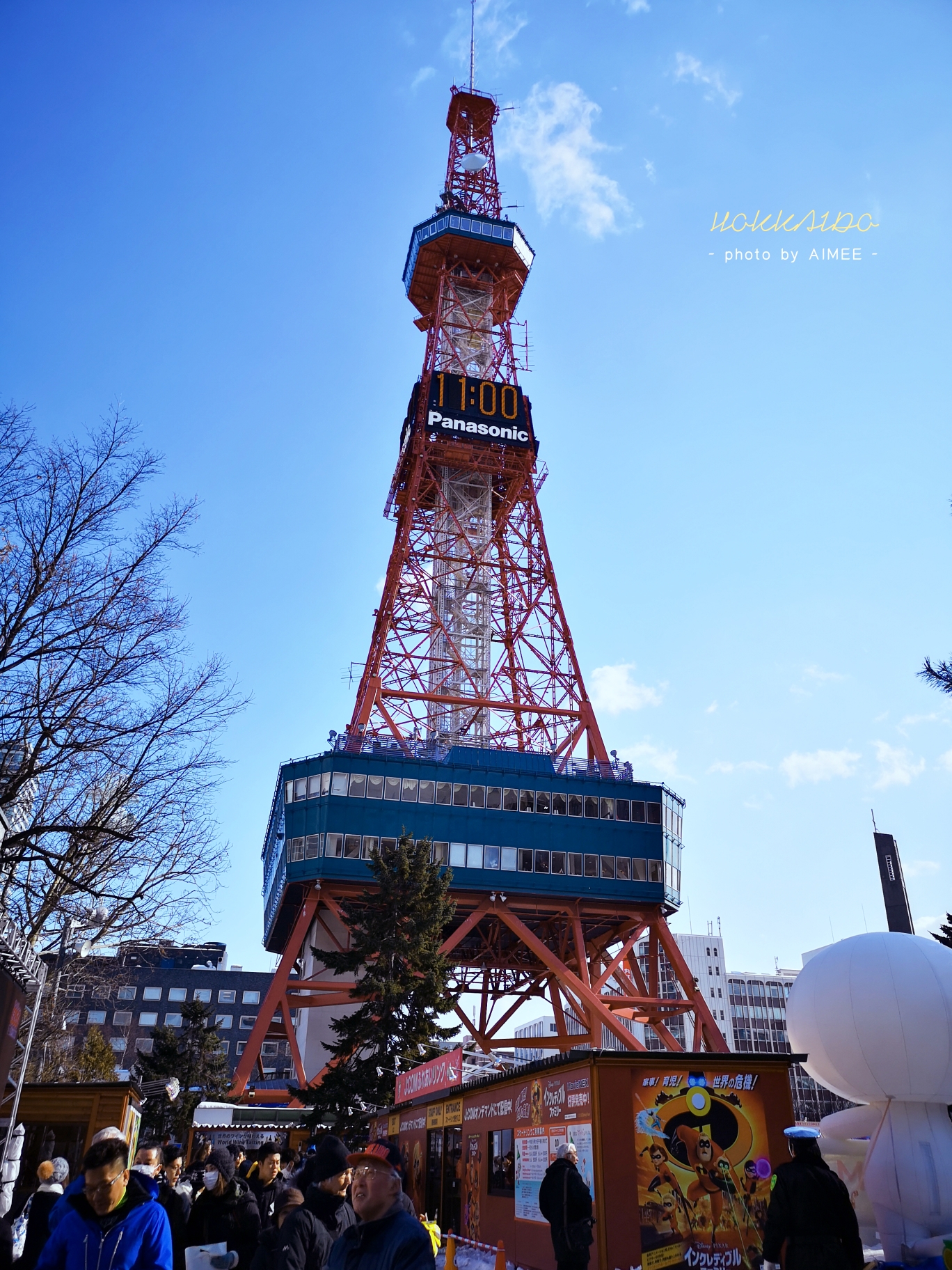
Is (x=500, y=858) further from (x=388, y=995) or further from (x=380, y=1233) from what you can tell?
(x=380, y=1233)

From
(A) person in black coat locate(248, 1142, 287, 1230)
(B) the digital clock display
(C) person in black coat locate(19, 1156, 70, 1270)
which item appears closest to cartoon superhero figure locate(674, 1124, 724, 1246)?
(A) person in black coat locate(248, 1142, 287, 1230)

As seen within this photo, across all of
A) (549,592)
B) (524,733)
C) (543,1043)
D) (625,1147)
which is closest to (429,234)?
(549,592)

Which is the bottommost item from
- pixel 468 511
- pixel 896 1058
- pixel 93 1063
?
pixel 896 1058

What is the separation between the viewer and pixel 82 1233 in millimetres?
4969

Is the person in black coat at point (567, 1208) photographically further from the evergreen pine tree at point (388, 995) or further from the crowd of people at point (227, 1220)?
the evergreen pine tree at point (388, 995)

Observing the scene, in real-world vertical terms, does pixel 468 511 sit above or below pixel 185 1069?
above

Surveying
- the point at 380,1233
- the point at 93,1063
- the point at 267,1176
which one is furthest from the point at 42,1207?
the point at 93,1063

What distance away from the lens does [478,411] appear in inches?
2527

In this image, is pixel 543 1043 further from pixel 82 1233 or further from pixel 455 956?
pixel 82 1233

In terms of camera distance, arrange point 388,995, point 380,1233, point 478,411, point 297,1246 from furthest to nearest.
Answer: point 478,411 → point 388,995 → point 297,1246 → point 380,1233

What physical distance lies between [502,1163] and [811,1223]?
10208 millimetres

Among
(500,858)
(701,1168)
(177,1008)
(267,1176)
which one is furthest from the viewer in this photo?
(177,1008)

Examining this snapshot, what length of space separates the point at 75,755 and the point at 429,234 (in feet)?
210

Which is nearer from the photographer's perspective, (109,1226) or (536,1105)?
(109,1226)
